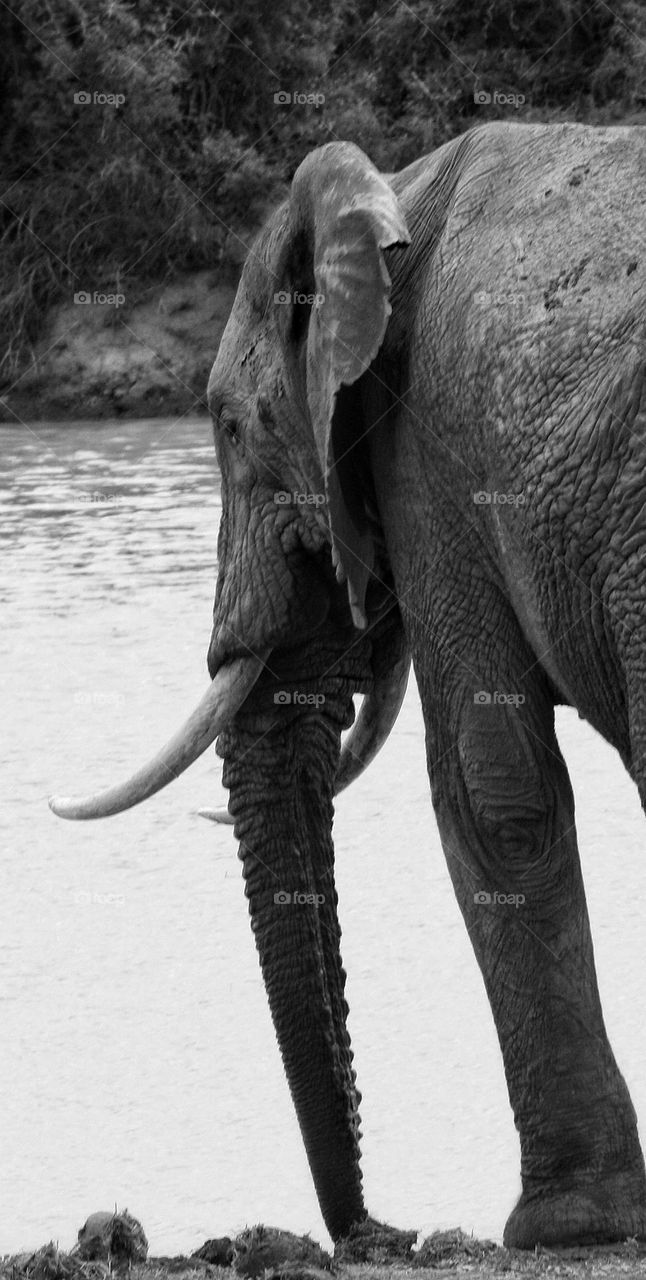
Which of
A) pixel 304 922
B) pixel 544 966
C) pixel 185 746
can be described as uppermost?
pixel 185 746

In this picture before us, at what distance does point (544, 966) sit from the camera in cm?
313

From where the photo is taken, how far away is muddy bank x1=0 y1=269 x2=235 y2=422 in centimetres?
1958

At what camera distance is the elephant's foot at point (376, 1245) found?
326cm

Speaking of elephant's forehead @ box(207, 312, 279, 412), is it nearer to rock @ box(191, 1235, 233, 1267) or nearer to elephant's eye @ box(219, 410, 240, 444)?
elephant's eye @ box(219, 410, 240, 444)

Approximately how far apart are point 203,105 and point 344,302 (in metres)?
18.7

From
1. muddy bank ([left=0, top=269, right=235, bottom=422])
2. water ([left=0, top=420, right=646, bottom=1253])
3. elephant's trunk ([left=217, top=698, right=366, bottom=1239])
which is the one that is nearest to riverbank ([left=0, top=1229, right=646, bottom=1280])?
elephant's trunk ([left=217, top=698, right=366, bottom=1239])

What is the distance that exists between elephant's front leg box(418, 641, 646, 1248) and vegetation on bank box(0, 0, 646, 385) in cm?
1752

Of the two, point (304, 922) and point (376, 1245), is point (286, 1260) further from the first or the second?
point (304, 922)

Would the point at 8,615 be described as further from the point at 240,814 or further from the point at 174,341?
the point at 174,341

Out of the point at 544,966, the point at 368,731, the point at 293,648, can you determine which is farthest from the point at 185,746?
the point at 544,966

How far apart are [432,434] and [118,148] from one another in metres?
18.6

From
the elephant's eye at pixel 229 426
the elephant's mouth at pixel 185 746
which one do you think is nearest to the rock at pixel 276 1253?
the elephant's mouth at pixel 185 746

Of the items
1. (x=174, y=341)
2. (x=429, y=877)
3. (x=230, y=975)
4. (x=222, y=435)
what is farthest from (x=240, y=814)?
(x=174, y=341)

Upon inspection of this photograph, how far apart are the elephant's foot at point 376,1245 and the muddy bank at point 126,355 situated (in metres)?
15.8
